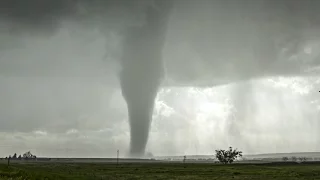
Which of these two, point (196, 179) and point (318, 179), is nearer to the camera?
point (318, 179)

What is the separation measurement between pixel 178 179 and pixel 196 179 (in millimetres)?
4550

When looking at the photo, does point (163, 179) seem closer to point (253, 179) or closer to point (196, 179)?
point (196, 179)

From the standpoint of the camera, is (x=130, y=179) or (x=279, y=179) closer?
(x=279, y=179)

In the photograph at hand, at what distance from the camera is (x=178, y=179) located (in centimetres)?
8631

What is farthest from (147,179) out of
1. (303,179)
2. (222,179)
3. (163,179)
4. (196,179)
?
(303,179)

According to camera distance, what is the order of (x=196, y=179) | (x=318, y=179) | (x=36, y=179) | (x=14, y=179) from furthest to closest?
(x=196, y=179) → (x=318, y=179) → (x=36, y=179) → (x=14, y=179)

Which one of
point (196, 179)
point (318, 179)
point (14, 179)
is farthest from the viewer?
point (196, 179)

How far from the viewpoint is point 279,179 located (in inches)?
3196

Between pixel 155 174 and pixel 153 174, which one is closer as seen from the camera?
pixel 155 174

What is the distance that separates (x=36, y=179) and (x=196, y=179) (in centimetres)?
4047

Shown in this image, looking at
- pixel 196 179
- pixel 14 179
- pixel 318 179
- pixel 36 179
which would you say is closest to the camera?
pixel 14 179

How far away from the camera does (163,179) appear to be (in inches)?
3391

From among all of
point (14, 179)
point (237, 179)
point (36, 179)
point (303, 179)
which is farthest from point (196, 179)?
point (14, 179)

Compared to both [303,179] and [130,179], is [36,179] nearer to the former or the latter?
[130,179]
